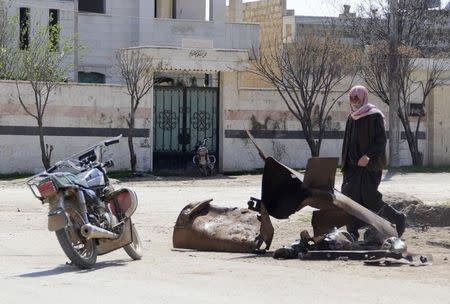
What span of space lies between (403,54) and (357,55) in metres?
1.39

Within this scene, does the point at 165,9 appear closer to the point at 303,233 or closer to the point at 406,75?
the point at 406,75

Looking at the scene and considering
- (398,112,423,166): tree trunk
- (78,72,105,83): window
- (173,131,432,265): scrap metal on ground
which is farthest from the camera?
(78,72,105,83): window

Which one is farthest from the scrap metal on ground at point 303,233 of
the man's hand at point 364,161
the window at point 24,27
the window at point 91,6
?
the window at point 91,6

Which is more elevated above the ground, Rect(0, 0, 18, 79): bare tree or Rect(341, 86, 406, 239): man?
Rect(0, 0, 18, 79): bare tree

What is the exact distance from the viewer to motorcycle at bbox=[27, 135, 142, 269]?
11.2 m

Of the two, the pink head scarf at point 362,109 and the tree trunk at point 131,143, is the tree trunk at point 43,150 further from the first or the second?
the pink head scarf at point 362,109

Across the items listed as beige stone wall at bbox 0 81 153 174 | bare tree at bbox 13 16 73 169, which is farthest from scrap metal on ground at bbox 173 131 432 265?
beige stone wall at bbox 0 81 153 174

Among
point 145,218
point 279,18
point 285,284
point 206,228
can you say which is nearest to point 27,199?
point 145,218

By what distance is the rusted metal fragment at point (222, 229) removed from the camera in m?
13.0

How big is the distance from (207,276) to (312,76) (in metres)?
21.7

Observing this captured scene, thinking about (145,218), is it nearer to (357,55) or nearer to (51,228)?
(51,228)

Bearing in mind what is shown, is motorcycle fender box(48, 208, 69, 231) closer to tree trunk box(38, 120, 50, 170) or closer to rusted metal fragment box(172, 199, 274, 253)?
rusted metal fragment box(172, 199, 274, 253)

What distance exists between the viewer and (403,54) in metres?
32.6

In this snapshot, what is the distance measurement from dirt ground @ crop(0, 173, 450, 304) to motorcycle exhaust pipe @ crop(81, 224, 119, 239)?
33cm
